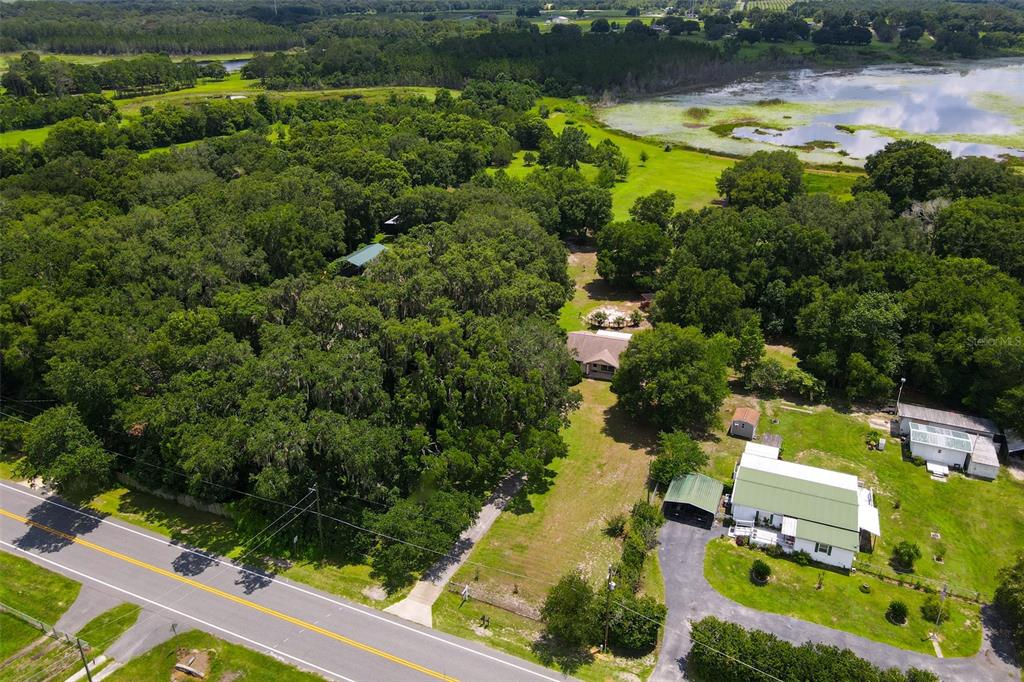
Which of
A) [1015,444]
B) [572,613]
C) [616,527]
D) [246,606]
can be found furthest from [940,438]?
[246,606]

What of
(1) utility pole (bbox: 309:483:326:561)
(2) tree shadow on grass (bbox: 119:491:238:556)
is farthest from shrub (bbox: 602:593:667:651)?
(2) tree shadow on grass (bbox: 119:491:238:556)

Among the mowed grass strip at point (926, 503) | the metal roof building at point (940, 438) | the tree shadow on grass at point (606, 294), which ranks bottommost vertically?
the mowed grass strip at point (926, 503)

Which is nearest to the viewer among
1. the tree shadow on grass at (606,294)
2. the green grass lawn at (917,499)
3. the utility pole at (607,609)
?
the utility pole at (607,609)

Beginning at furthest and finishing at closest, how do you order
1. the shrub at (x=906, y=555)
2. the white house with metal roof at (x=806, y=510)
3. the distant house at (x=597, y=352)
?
the distant house at (x=597, y=352)
the white house with metal roof at (x=806, y=510)
the shrub at (x=906, y=555)

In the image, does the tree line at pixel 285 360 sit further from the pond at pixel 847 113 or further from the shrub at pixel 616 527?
the pond at pixel 847 113

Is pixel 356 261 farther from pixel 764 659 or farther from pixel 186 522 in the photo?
pixel 764 659

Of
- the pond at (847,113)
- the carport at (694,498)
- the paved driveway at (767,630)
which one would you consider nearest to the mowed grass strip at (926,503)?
the paved driveway at (767,630)

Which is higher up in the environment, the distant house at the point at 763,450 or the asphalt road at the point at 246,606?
the distant house at the point at 763,450
